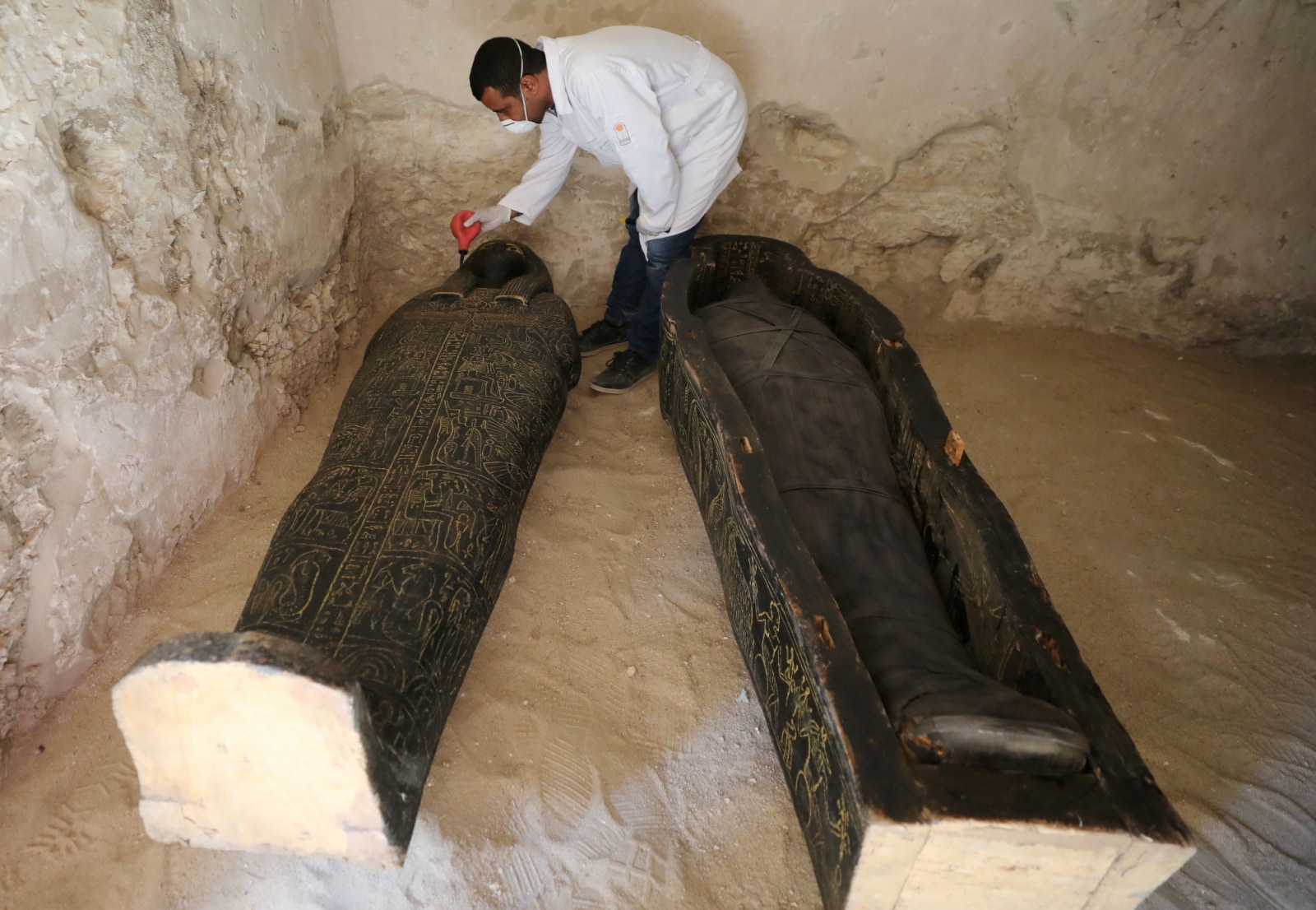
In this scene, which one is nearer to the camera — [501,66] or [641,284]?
[501,66]

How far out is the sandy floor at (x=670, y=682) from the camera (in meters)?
2.12

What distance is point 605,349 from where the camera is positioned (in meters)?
4.14

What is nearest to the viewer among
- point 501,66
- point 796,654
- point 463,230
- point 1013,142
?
point 796,654

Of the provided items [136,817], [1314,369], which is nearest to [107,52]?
[136,817]

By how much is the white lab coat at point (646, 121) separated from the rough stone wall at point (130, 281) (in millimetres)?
1027

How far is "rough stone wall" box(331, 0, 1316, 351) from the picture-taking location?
3.64 m

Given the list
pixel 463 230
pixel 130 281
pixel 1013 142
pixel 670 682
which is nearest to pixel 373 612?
pixel 670 682

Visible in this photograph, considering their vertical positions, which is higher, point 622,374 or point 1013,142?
point 1013,142

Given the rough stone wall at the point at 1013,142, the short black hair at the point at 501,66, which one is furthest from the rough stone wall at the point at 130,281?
the rough stone wall at the point at 1013,142

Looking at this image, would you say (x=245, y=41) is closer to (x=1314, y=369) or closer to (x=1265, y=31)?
(x=1265, y=31)

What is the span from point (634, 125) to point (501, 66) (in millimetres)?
534

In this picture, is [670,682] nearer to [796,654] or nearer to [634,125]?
[796,654]

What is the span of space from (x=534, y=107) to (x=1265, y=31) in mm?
3242

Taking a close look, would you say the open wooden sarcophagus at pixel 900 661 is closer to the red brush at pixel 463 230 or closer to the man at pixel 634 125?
the man at pixel 634 125
